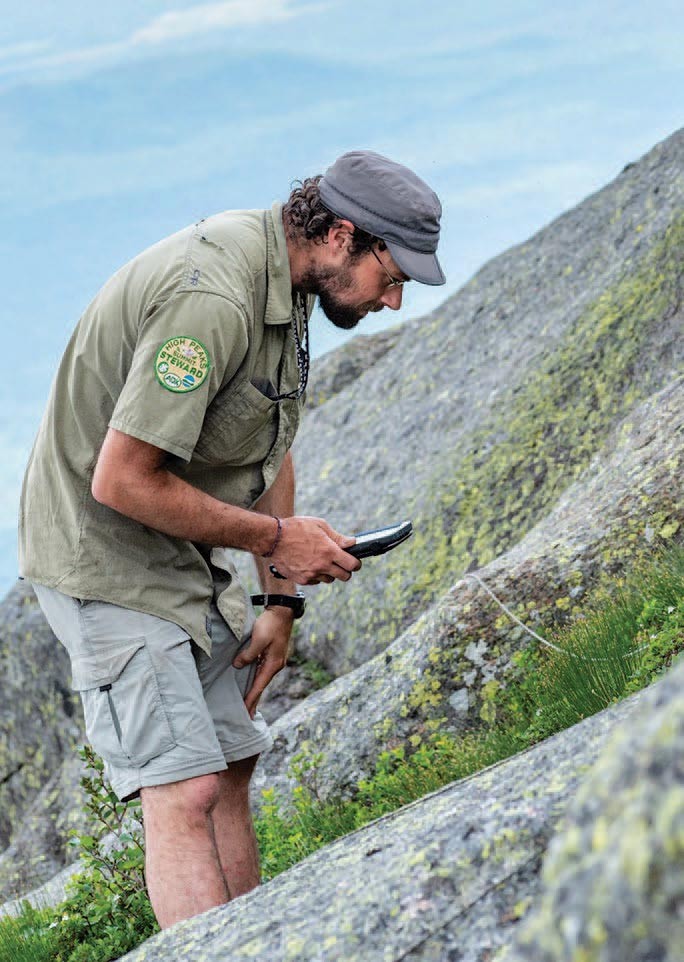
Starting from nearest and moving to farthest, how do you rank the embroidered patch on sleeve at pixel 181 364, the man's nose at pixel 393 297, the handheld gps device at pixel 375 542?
the embroidered patch on sleeve at pixel 181 364
the handheld gps device at pixel 375 542
the man's nose at pixel 393 297

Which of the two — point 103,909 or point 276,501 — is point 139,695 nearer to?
point 103,909

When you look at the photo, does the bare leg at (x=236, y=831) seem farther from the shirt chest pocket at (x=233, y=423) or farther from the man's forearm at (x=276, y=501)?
the shirt chest pocket at (x=233, y=423)

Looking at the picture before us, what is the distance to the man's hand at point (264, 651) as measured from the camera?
5664 mm

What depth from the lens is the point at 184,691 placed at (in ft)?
16.4

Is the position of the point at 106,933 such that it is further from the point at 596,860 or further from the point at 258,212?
the point at 596,860

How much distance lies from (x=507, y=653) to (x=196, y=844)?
2302 mm

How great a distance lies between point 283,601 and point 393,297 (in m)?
1.69

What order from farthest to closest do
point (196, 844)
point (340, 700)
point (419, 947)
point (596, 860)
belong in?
point (340, 700) < point (196, 844) < point (419, 947) < point (596, 860)

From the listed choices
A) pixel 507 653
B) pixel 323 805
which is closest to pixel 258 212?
pixel 507 653

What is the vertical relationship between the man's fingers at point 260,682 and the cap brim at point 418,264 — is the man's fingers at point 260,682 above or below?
below

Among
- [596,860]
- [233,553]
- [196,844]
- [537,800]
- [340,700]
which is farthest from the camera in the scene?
[233,553]

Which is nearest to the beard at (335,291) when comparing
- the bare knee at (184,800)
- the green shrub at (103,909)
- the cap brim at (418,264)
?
the cap brim at (418,264)

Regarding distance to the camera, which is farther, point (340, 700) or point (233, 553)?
point (233, 553)

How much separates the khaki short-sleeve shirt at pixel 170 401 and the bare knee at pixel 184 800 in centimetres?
67
